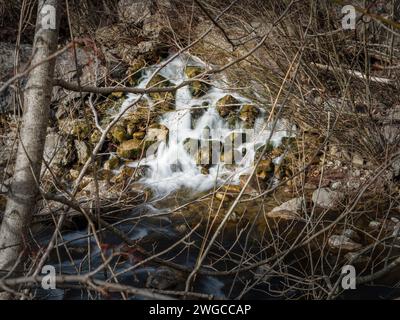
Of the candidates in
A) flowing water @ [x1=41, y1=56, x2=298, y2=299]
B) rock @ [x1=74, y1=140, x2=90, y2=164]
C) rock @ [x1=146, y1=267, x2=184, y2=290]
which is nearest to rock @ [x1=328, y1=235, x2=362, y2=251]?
flowing water @ [x1=41, y1=56, x2=298, y2=299]

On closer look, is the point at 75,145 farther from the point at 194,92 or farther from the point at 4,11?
the point at 4,11

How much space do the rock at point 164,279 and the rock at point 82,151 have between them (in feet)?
10.9

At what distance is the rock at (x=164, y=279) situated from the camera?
14.4ft

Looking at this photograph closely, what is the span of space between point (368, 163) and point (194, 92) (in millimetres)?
3308

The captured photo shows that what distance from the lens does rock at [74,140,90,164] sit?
7369 millimetres

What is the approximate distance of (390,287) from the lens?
4.53 metres

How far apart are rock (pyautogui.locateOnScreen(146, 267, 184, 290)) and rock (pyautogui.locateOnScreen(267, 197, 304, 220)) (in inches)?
67.4

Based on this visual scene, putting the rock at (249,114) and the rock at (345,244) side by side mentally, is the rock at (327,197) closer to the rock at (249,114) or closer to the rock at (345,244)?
the rock at (345,244)

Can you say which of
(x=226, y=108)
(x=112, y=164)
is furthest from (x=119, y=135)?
(x=226, y=108)

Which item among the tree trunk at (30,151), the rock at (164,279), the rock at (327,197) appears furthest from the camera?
the rock at (327,197)

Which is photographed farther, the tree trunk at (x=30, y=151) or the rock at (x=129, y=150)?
the rock at (x=129, y=150)

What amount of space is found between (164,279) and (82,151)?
11.7ft

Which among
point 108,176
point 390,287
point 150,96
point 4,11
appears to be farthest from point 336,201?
point 4,11

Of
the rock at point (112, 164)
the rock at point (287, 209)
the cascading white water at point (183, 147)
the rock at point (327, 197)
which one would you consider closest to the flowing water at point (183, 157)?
the cascading white water at point (183, 147)
